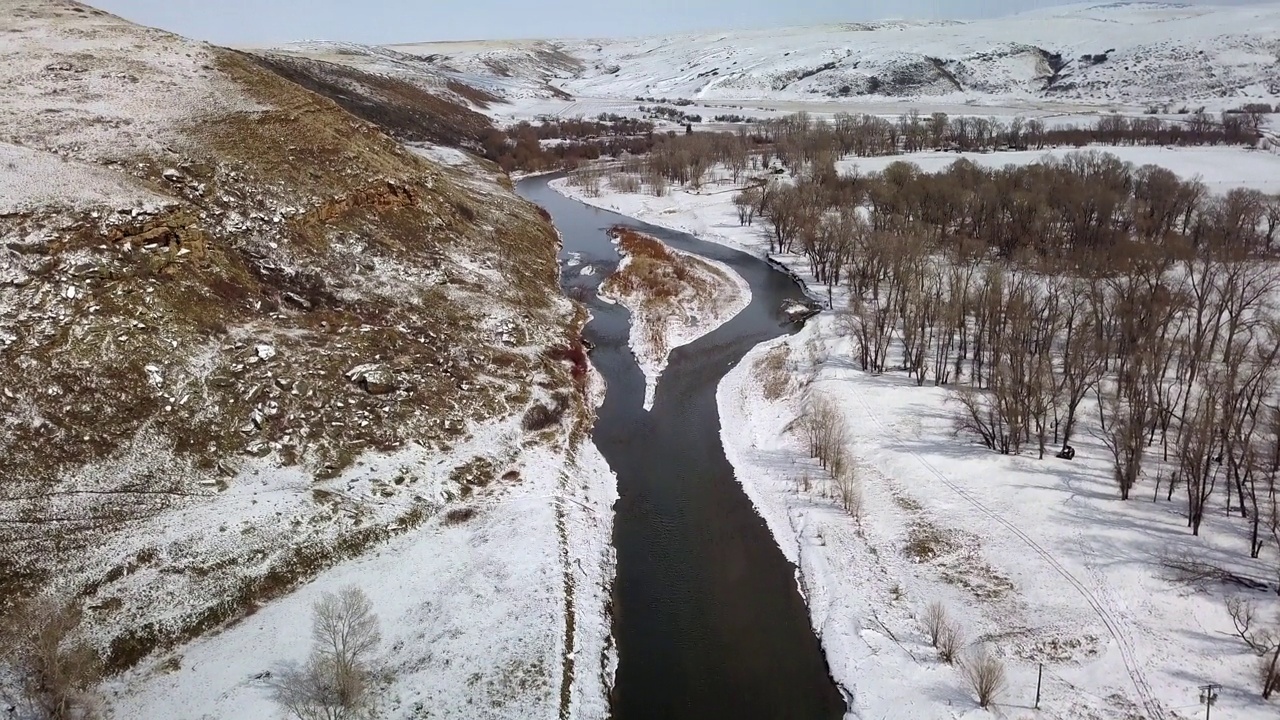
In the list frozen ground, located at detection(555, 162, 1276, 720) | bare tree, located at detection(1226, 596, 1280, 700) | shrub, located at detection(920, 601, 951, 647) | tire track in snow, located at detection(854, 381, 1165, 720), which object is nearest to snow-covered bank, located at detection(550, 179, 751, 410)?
frozen ground, located at detection(555, 162, 1276, 720)

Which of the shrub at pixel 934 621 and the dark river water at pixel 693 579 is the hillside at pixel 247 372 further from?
the shrub at pixel 934 621

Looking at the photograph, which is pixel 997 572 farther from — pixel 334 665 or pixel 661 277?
pixel 661 277

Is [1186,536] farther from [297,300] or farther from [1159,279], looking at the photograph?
[297,300]

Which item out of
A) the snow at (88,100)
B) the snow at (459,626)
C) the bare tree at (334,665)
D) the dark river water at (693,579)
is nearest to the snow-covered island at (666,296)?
the dark river water at (693,579)

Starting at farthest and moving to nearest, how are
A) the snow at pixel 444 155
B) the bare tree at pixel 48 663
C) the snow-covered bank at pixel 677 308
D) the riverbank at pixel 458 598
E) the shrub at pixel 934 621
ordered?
the snow at pixel 444 155
the snow-covered bank at pixel 677 308
the shrub at pixel 934 621
the riverbank at pixel 458 598
the bare tree at pixel 48 663

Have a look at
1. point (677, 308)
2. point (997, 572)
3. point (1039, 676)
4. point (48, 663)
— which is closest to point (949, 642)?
point (1039, 676)

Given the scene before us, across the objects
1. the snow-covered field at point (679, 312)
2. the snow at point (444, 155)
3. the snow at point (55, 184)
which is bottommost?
the snow-covered field at point (679, 312)

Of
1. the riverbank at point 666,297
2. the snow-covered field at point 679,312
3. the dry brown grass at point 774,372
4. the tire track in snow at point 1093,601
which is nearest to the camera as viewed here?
the tire track in snow at point 1093,601

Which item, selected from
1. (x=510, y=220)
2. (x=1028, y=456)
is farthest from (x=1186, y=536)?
(x=510, y=220)
